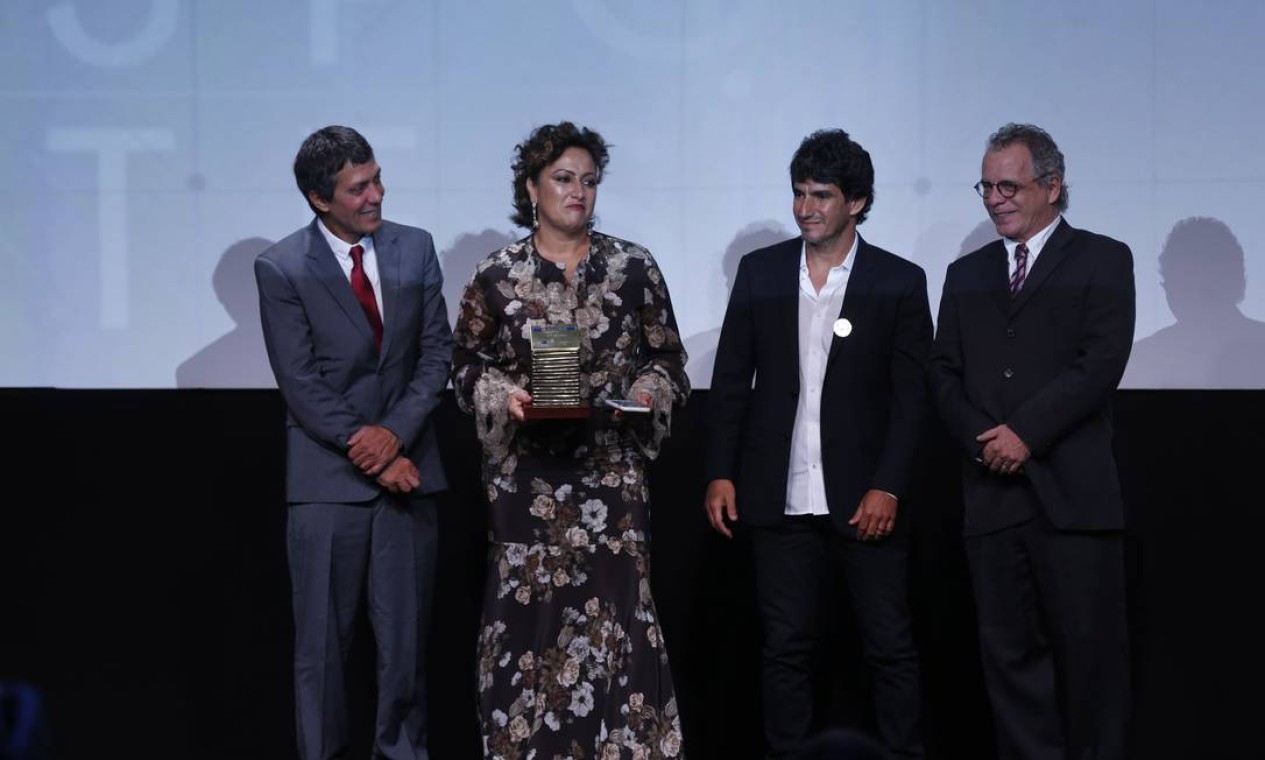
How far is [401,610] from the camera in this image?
3.56 m

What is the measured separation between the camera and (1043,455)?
11.2 feet

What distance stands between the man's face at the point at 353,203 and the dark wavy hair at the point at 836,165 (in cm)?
103

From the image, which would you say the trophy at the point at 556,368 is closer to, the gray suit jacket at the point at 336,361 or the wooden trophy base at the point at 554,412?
the wooden trophy base at the point at 554,412

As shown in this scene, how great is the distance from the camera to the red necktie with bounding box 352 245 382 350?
11.7 ft

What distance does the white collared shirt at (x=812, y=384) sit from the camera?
3566 mm

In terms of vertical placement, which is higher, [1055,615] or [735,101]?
[735,101]

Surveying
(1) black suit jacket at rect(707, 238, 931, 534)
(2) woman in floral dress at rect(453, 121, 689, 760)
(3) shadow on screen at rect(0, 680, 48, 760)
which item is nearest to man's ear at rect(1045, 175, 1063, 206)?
(1) black suit jacket at rect(707, 238, 931, 534)

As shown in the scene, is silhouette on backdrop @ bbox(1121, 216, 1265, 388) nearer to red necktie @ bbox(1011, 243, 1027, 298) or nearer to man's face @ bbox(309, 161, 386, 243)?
red necktie @ bbox(1011, 243, 1027, 298)

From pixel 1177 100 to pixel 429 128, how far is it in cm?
222

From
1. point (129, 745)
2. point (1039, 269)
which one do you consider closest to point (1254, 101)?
point (1039, 269)

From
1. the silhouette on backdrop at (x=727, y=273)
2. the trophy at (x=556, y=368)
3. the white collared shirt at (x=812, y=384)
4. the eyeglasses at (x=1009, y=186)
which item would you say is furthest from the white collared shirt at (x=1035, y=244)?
the trophy at (x=556, y=368)

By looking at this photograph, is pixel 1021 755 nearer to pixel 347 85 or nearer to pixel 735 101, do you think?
pixel 735 101

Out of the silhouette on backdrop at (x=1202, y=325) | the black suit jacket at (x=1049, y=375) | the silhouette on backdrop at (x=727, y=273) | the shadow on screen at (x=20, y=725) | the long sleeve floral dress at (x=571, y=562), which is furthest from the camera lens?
the silhouette on backdrop at (x=727, y=273)

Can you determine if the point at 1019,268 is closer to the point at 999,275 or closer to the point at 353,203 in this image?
the point at 999,275
